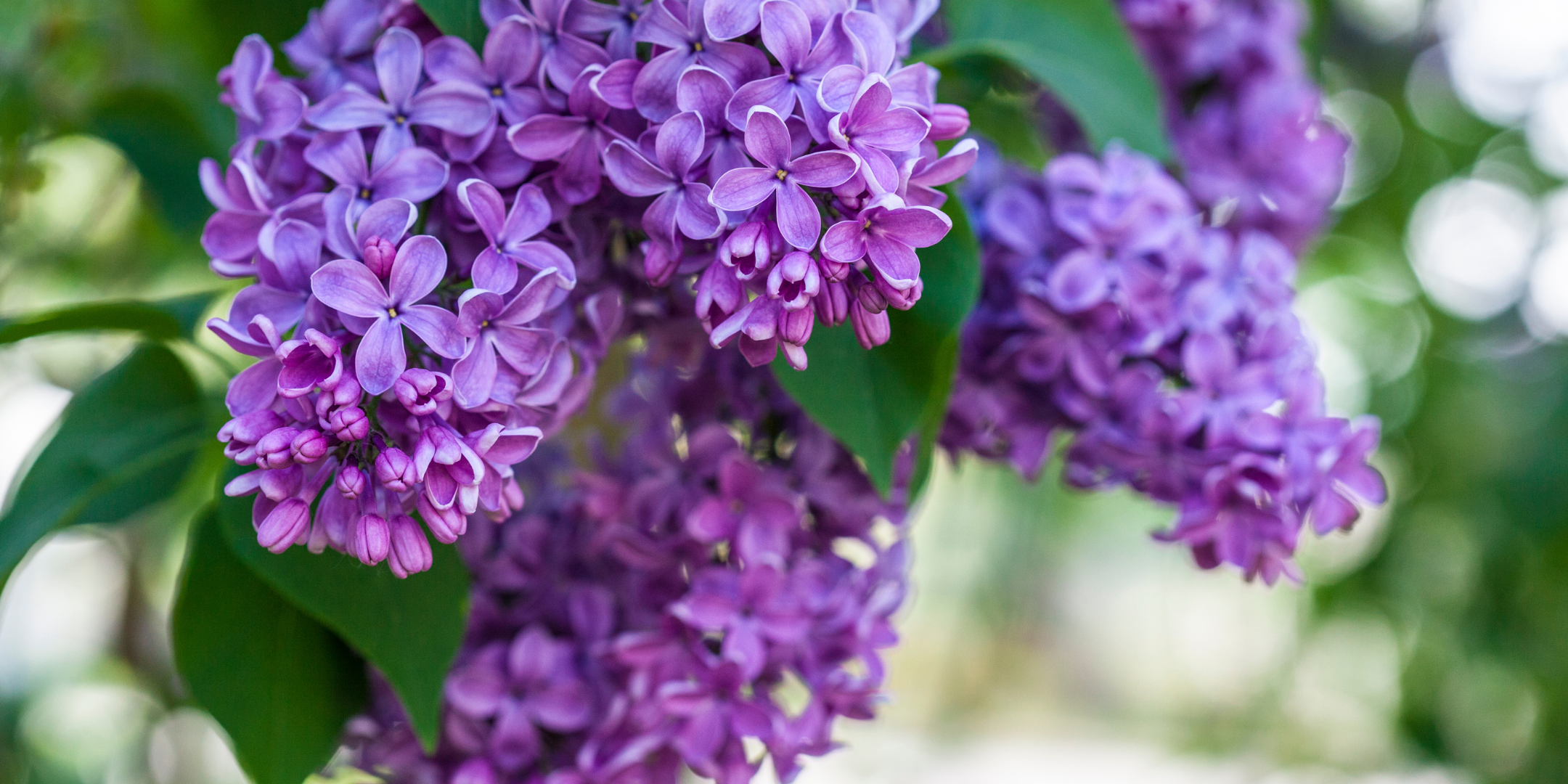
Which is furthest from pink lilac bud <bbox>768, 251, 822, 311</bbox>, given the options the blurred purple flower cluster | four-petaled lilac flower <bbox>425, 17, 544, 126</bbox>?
four-petaled lilac flower <bbox>425, 17, 544, 126</bbox>

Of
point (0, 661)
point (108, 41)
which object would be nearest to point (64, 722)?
point (0, 661)

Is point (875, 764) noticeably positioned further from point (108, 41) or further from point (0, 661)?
point (108, 41)

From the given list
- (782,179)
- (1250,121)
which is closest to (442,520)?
(782,179)

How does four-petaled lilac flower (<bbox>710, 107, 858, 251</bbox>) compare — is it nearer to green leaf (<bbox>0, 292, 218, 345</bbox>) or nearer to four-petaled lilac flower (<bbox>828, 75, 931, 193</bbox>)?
four-petaled lilac flower (<bbox>828, 75, 931, 193</bbox>)

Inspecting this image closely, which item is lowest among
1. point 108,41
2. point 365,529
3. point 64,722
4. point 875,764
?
point 875,764

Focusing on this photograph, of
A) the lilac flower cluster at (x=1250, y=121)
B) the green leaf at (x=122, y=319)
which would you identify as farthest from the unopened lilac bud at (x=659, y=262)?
the lilac flower cluster at (x=1250, y=121)

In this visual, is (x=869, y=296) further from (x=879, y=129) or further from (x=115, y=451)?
(x=115, y=451)
